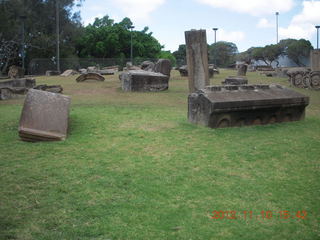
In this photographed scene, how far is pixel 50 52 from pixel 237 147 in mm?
36415

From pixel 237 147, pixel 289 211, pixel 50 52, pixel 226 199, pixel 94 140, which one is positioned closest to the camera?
pixel 289 211

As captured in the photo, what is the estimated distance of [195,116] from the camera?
7750 mm

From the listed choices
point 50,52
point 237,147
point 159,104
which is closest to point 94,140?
point 237,147

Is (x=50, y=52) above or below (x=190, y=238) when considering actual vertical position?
above

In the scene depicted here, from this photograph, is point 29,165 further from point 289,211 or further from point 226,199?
point 289,211

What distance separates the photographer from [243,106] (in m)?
7.41

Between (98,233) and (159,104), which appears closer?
(98,233)

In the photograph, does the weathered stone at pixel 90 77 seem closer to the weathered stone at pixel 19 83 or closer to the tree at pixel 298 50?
the weathered stone at pixel 19 83

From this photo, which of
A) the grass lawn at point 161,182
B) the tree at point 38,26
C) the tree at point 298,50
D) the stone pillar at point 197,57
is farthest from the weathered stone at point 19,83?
the tree at point 298,50
